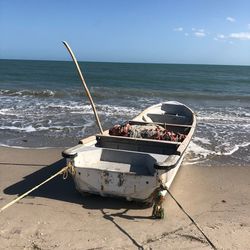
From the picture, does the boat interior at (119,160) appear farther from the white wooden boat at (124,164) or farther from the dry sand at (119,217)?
the dry sand at (119,217)

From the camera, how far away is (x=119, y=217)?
6.68 m

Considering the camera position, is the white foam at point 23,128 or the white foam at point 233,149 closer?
the white foam at point 233,149

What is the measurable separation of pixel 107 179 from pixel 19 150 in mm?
4888

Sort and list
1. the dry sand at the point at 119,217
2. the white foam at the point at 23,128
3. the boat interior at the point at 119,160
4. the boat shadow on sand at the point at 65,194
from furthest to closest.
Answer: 1. the white foam at the point at 23,128
2. the boat interior at the point at 119,160
3. the boat shadow on sand at the point at 65,194
4. the dry sand at the point at 119,217

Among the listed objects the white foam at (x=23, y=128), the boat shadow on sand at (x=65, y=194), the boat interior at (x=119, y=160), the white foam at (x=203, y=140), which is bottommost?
the white foam at (x=23, y=128)

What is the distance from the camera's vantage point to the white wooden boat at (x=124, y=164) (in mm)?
6809

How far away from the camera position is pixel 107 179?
6.91 m

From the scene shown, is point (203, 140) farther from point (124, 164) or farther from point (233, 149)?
point (124, 164)

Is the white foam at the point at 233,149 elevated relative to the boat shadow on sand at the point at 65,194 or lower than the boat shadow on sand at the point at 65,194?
elevated

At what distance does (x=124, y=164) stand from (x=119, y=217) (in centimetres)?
137

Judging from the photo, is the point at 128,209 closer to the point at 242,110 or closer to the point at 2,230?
the point at 2,230

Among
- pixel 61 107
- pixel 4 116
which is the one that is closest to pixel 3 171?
pixel 4 116

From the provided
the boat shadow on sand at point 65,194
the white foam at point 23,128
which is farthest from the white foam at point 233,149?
the white foam at point 23,128

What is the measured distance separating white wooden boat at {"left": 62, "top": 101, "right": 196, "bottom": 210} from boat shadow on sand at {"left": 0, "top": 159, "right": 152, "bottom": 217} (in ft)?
0.78
